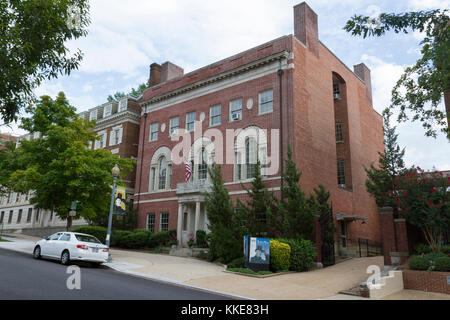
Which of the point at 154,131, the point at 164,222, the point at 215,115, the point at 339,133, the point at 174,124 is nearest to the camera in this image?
the point at 215,115

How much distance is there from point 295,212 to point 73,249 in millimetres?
10466

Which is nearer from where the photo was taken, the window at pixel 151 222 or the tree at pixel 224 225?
the tree at pixel 224 225

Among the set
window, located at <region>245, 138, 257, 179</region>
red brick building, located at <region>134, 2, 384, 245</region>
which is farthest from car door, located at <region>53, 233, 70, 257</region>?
window, located at <region>245, 138, 257, 179</region>

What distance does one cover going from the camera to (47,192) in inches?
782

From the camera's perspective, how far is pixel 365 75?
120 feet

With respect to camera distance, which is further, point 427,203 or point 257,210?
point 257,210

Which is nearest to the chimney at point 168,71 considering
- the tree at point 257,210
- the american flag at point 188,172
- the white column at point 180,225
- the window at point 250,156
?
the american flag at point 188,172

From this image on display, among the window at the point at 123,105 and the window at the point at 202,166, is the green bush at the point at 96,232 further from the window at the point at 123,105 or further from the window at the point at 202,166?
the window at the point at 123,105

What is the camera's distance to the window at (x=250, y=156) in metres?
24.8

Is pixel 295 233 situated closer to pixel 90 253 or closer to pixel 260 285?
pixel 260 285

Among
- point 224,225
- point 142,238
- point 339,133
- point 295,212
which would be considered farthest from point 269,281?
point 339,133

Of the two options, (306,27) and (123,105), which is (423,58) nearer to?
(306,27)

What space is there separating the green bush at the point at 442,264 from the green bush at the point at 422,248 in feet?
7.71

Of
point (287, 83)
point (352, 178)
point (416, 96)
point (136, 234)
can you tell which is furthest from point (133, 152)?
point (416, 96)
